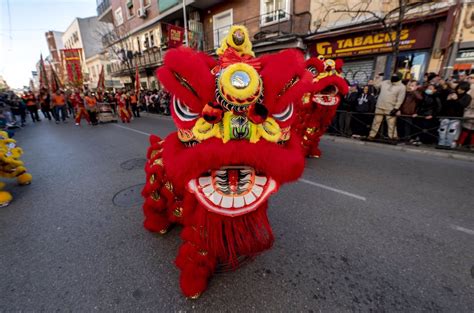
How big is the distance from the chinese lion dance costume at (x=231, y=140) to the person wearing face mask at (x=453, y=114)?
654 cm

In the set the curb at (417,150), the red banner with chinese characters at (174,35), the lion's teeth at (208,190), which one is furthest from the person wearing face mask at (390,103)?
the red banner with chinese characters at (174,35)

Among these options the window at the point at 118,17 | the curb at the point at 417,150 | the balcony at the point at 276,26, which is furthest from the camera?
the window at the point at 118,17

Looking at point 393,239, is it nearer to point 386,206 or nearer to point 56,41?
point 386,206

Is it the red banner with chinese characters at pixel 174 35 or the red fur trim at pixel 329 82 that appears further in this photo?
the red banner with chinese characters at pixel 174 35

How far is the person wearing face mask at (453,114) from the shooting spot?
5.44 metres

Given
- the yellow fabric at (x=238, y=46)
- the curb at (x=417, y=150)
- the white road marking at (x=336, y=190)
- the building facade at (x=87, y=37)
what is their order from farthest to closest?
the building facade at (x=87, y=37) < the curb at (x=417, y=150) < the white road marking at (x=336, y=190) < the yellow fabric at (x=238, y=46)

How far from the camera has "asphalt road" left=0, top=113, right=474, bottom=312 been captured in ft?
5.69

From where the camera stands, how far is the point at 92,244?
239cm

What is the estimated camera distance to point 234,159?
1.17m

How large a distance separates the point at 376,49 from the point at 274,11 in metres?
5.41

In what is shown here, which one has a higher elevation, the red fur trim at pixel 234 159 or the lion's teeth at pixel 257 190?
the red fur trim at pixel 234 159

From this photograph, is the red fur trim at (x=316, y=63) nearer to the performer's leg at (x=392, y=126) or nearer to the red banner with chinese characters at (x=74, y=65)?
the performer's leg at (x=392, y=126)

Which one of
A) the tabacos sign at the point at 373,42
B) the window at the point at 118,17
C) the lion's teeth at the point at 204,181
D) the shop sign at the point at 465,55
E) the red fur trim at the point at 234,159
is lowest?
the lion's teeth at the point at 204,181

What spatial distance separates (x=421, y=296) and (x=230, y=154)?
6.44 feet
